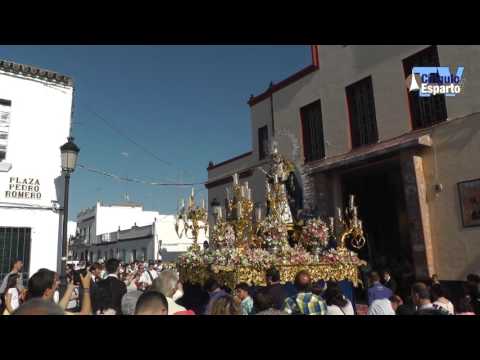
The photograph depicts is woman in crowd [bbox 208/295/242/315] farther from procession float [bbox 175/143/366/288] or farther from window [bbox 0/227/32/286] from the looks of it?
A: window [bbox 0/227/32/286]

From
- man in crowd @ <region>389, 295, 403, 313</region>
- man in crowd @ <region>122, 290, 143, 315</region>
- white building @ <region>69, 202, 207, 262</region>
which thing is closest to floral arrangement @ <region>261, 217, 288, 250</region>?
man in crowd @ <region>389, 295, 403, 313</region>

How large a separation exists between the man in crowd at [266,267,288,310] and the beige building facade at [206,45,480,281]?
509cm

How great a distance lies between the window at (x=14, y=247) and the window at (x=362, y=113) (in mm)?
9894

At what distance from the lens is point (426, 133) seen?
10148 millimetres

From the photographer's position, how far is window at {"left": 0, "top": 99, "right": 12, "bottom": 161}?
10141mm

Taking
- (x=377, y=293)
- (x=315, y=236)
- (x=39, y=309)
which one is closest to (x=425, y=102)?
(x=315, y=236)

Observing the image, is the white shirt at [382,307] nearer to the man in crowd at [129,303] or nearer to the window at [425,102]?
the man in crowd at [129,303]

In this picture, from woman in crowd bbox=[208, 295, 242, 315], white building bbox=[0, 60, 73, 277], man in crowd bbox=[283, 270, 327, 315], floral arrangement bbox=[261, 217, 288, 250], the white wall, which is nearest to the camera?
woman in crowd bbox=[208, 295, 242, 315]

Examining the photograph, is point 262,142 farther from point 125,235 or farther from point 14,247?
point 125,235

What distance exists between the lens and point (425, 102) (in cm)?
1046

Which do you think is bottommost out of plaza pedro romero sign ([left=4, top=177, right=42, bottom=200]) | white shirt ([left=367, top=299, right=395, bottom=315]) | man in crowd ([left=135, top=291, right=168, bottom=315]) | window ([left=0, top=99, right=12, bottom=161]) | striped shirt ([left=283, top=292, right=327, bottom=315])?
white shirt ([left=367, top=299, right=395, bottom=315])

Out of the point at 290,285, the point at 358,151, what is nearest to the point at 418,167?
the point at 358,151
